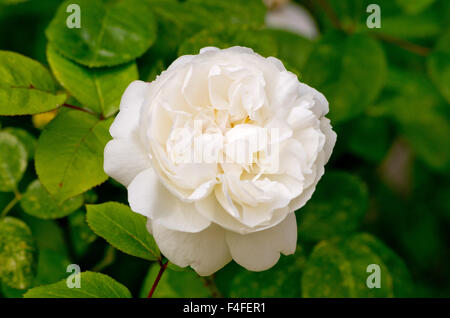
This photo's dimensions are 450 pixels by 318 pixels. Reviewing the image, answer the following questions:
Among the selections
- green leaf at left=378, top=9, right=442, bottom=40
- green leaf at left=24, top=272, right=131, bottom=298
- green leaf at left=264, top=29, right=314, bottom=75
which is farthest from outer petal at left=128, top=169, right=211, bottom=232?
green leaf at left=378, top=9, right=442, bottom=40

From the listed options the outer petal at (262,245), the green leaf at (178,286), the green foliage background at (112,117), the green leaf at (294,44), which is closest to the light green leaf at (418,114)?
the green foliage background at (112,117)

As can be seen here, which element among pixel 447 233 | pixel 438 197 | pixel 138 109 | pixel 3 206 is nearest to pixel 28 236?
pixel 3 206

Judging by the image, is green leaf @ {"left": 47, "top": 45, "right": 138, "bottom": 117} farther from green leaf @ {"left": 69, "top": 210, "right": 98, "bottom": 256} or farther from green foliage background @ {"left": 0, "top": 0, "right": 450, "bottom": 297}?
green leaf @ {"left": 69, "top": 210, "right": 98, "bottom": 256}

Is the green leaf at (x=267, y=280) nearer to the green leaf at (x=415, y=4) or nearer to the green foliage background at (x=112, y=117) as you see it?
the green foliage background at (x=112, y=117)

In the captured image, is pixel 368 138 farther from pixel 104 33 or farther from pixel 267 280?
pixel 104 33

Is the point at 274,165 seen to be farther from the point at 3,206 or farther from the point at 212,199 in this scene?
the point at 3,206

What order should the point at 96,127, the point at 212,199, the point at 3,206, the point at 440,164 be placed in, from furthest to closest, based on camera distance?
1. the point at 440,164
2. the point at 3,206
3. the point at 96,127
4. the point at 212,199

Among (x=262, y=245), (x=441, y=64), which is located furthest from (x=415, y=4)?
(x=262, y=245)

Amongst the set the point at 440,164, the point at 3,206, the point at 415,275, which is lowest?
the point at 415,275
